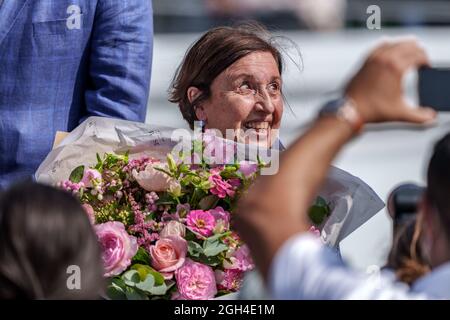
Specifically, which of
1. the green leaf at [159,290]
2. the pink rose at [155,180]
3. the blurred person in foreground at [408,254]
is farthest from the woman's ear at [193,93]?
the blurred person in foreground at [408,254]

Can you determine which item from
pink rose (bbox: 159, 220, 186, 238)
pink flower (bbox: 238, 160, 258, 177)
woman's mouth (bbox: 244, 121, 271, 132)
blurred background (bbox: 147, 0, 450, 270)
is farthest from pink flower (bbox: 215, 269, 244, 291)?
blurred background (bbox: 147, 0, 450, 270)

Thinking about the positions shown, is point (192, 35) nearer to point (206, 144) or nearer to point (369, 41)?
point (369, 41)

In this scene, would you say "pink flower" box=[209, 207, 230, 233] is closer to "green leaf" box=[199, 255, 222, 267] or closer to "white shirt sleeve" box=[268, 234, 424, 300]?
"green leaf" box=[199, 255, 222, 267]

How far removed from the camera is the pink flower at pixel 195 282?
8.00 ft

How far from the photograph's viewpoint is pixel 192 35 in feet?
26.1

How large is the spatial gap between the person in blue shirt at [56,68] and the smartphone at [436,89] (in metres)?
1.51

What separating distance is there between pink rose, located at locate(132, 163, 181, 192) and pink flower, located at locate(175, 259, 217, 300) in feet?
0.63

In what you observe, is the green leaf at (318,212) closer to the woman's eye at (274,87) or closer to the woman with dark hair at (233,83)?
the woman with dark hair at (233,83)

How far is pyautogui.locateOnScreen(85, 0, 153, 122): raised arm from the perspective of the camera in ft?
10.8

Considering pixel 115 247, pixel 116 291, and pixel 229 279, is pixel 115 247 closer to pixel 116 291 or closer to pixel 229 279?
pixel 116 291

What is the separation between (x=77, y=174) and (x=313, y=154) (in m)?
1.02

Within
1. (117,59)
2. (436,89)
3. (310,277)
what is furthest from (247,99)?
(310,277)

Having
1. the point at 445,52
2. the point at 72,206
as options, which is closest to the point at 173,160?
the point at 72,206
